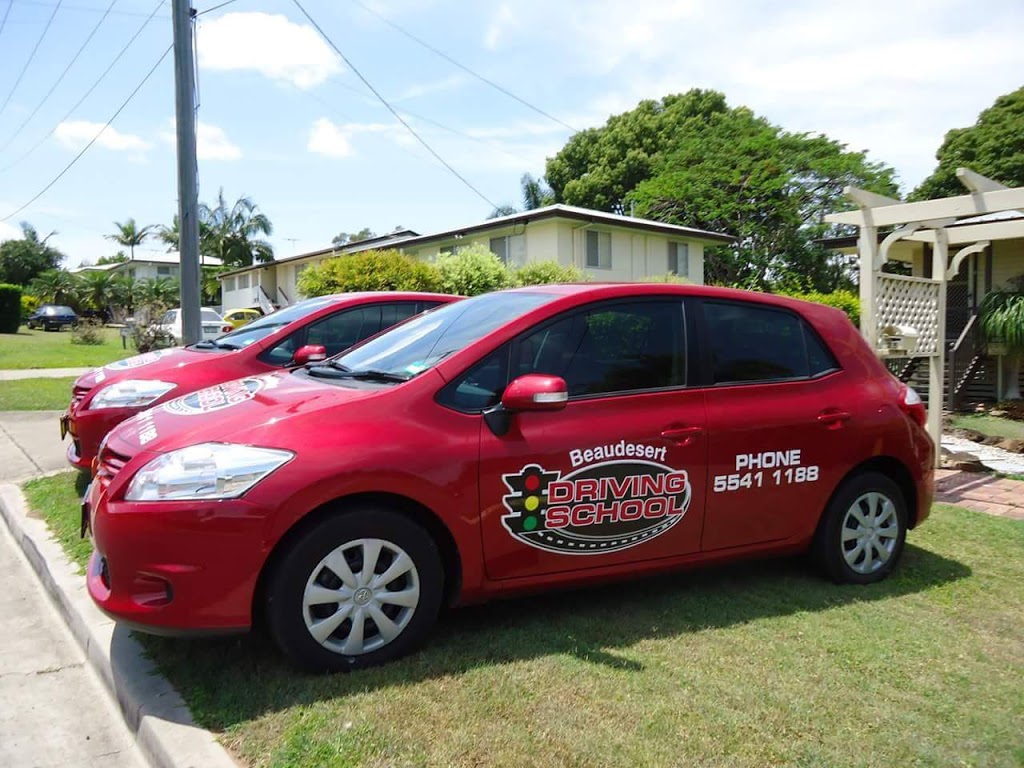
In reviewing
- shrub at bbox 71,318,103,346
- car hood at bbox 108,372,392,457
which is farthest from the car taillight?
shrub at bbox 71,318,103,346

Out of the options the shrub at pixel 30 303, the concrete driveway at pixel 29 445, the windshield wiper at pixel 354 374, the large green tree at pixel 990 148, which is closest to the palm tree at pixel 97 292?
the shrub at pixel 30 303

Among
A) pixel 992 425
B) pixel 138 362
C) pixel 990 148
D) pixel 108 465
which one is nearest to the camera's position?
pixel 108 465

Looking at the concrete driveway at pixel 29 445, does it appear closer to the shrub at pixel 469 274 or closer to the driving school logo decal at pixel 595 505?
the driving school logo decal at pixel 595 505

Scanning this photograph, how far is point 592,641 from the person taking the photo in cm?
355

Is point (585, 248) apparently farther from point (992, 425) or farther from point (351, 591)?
point (351, 591)

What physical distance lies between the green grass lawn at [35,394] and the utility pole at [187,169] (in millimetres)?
2686

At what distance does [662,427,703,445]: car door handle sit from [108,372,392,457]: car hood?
131 cm

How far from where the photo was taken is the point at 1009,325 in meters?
12.5

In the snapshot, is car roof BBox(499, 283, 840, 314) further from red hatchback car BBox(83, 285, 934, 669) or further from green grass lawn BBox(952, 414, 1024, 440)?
green grass lawn BBox(952, 414, 1024, 440)

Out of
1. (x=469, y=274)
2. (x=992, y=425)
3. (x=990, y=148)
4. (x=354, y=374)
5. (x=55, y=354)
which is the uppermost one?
(x=990, y=148)

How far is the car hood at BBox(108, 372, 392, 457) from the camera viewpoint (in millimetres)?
3191

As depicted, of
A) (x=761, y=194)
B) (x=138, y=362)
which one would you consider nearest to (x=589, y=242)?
(x=761, y=194)

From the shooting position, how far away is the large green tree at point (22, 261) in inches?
2206

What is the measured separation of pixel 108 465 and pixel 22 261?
206 feet
